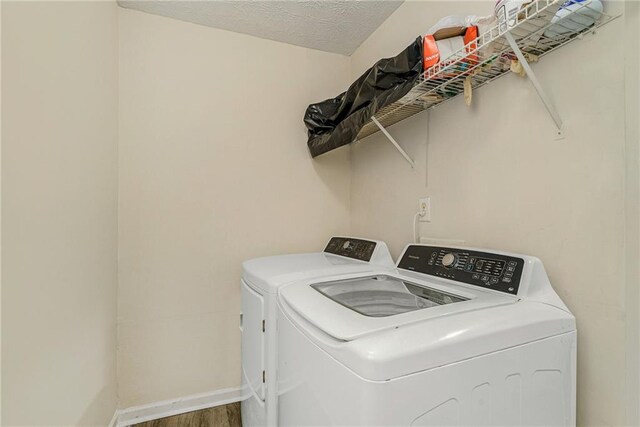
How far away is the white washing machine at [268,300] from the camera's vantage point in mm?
1331

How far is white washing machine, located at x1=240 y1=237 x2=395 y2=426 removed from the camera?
133cm

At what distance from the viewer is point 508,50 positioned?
1119mm

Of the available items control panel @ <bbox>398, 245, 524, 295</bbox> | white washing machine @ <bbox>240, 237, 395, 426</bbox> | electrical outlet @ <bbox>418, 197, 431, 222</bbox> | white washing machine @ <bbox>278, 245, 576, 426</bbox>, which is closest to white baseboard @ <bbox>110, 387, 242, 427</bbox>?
white washing machine @ <bbox>240, 237, 395, 426</bbox>

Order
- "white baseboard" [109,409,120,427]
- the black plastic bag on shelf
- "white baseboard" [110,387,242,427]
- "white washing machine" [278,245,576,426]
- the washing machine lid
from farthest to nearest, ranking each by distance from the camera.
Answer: "white baseboard" [110,387,242,427] < "white baseboard" [109,409,120,427] < the black plastic bag on shelf < the washing machine lid < "white washing machine" [278,245,576,426]

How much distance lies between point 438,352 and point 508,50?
3.48 feet

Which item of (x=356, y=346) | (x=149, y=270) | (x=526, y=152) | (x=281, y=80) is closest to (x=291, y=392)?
(x=356, y=346)

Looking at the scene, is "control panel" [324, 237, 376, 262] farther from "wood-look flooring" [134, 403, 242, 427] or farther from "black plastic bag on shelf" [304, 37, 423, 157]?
"wood-look flooring" [134, 403, 242, 427]

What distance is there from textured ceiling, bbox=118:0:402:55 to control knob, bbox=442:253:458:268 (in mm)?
1631

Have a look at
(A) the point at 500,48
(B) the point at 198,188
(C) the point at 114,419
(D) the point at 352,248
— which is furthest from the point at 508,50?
(C) the point at 114,419

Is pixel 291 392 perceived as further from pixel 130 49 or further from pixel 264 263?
pixel 130 49

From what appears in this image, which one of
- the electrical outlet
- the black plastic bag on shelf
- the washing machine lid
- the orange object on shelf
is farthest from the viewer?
the electrical outlet

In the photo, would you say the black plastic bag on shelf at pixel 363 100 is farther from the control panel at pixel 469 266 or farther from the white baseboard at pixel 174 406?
the white baseboard at pixel 174 406

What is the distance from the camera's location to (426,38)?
1241mm

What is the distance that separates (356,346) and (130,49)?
2.27 m
